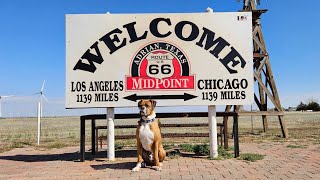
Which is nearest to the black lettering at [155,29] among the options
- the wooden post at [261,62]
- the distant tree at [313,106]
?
the wooden post at [261,62]

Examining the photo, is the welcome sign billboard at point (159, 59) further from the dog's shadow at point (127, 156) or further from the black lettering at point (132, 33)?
the dog's shadow at point (127, 156)

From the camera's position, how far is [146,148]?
8445 mm

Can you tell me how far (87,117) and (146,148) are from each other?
7.98ft

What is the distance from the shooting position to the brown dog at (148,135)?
8.24 m

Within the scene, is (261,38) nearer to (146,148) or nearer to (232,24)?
(232,24)

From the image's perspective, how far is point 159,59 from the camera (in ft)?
32.0

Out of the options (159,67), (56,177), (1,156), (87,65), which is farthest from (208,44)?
(1,156)

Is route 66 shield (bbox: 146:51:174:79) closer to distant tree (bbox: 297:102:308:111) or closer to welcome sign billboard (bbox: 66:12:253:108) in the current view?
welcome sign billboard (bbox: 66:12:253:108)

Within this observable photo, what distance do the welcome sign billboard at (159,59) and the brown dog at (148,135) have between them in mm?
1289

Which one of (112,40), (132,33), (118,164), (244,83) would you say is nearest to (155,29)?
(132,33)

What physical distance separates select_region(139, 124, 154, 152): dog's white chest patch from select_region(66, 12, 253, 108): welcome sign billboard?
1.38 meters

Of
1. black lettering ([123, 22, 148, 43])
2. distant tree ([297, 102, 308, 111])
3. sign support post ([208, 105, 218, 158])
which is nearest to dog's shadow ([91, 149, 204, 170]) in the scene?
sign support post ([208, 105, 218, 158])

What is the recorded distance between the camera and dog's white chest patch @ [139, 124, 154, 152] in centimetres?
830

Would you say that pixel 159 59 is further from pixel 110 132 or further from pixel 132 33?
pixel 110 132
